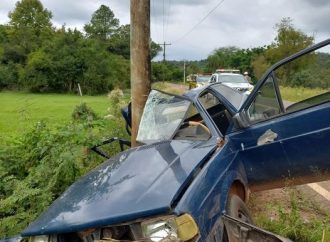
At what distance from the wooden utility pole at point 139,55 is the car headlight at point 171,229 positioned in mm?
2973

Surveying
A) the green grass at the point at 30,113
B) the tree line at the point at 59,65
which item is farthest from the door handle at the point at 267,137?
the tree line at the point at 59,65

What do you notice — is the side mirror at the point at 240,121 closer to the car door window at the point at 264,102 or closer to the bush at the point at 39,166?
the car door window at the point at 264,102

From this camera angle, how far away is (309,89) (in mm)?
4375

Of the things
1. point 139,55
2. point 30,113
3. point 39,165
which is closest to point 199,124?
point 139,55

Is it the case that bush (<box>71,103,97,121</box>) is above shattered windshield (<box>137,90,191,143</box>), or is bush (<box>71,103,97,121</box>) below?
below

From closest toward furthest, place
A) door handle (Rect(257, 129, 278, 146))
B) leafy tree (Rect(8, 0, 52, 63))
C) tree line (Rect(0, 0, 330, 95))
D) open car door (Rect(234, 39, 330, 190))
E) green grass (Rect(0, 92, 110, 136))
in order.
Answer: open car door (Rect(234, 39, 330, 190))
door handle (Rect(257, 129, 278, 146))
green grass (Rect(0, 92, 110, 136))
tree line (Rect(0, 0, 330, 95))
leafy tree (Rect(8, 0, 52, 63))

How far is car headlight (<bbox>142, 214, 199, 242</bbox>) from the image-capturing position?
244 cm

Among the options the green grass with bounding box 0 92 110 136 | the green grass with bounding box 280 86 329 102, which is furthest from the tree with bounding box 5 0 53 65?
the green grass with bounding box 280 86 329 102

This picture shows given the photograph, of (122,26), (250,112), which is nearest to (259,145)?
(250,112)

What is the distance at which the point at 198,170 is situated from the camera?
10.2 feet

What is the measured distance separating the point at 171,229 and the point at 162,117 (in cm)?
204

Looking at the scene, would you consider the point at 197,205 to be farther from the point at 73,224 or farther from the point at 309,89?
the point at 309,89

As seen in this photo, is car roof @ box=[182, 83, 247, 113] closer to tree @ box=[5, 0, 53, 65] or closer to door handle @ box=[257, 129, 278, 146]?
door handle @ box=[257, 129, 278, 146]

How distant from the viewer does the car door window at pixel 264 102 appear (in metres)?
4.09
